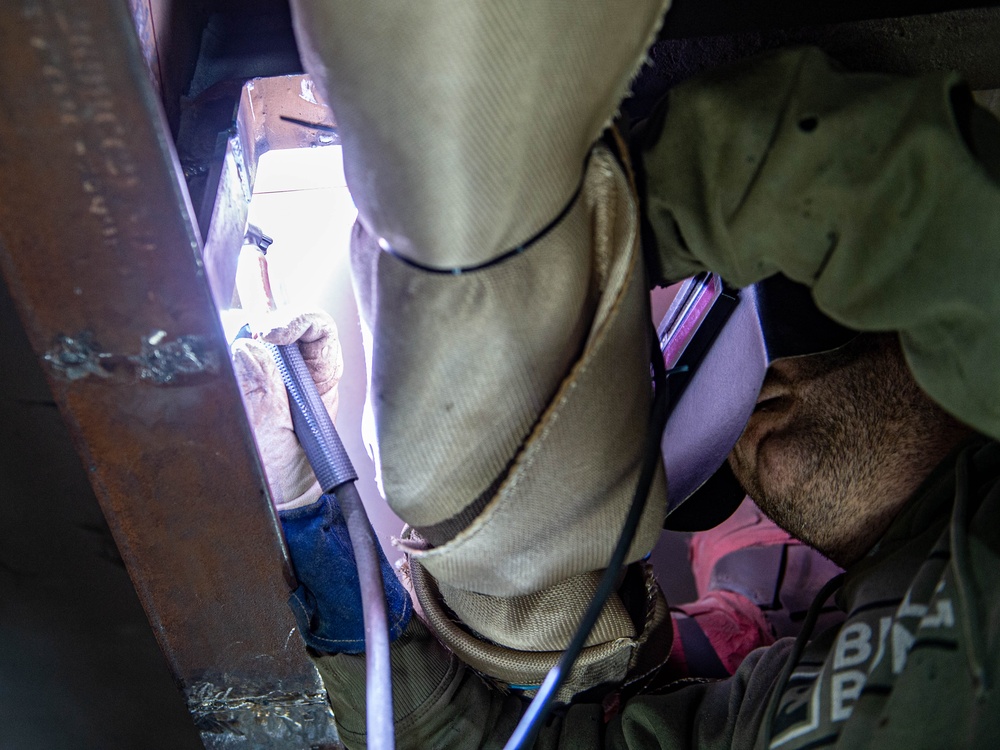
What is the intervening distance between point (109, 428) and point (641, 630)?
616 millimetres

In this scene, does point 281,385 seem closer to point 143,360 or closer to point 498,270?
point 143,360

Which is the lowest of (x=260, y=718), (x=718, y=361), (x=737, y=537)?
(x=737, y=537)

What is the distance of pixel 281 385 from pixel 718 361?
489 millimetres

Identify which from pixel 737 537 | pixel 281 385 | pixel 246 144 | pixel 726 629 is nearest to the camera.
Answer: pixel 246 144

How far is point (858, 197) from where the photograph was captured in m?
0.44

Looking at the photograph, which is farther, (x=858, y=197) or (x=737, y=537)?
(x=737, y=537)

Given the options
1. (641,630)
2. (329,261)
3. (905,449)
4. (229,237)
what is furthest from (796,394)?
(329,261)

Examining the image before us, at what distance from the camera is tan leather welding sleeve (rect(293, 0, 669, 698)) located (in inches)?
15.4

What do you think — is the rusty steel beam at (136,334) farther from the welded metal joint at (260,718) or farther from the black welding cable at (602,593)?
the black welding cable at (602,593)

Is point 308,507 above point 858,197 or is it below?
below

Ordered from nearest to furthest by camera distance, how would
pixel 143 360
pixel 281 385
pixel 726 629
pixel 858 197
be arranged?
pixel 858 197 → pixel 143 360 → pixel 281 385 → pixel 726 629

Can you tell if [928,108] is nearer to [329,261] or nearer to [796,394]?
[796,394]

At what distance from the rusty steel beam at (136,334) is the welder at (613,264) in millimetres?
112

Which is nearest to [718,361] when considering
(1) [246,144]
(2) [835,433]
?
(2) [835,433]
